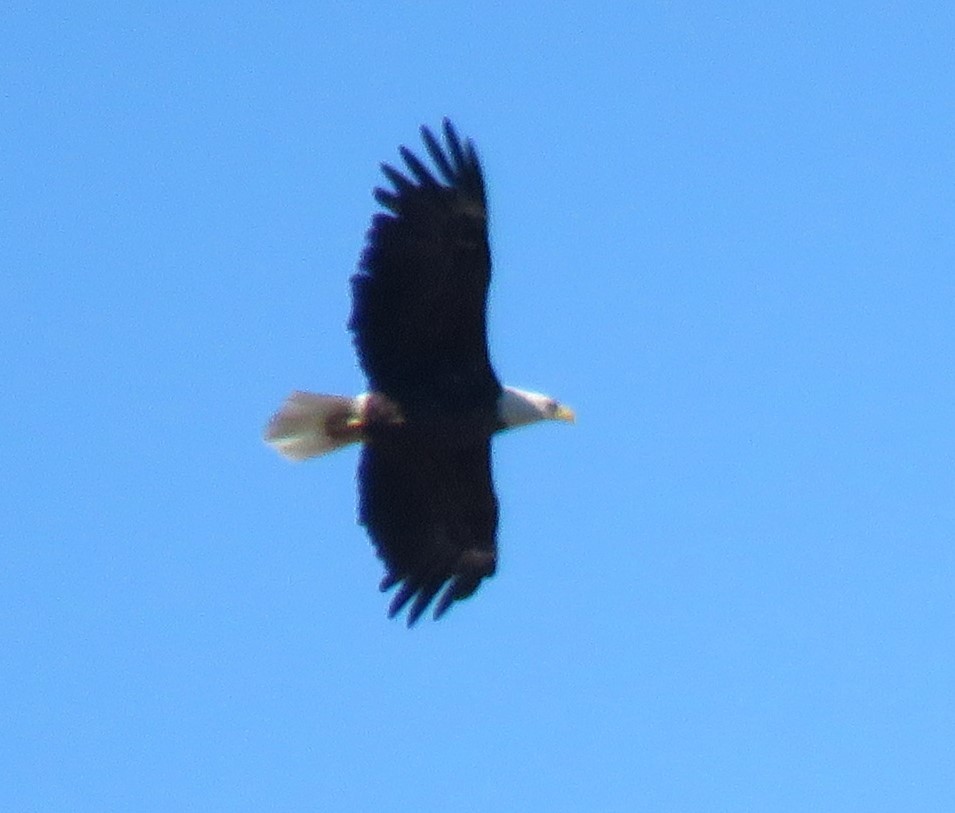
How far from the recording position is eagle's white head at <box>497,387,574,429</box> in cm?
1533

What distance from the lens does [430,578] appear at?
603 inches

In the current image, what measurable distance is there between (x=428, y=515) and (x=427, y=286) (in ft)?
4.01

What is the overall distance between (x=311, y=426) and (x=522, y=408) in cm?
102

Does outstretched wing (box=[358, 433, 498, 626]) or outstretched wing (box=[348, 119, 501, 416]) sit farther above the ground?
outstretched wing (box=[348, 119, 501, 416])

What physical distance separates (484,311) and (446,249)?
400 mm

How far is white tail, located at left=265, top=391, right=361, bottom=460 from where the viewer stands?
1512 cm

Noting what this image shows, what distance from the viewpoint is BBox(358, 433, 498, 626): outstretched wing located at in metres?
15.2

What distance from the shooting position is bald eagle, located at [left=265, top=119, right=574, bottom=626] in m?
14.7

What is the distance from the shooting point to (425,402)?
49.3ft

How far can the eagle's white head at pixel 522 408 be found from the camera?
15.3 m

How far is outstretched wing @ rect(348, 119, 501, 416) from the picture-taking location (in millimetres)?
14617

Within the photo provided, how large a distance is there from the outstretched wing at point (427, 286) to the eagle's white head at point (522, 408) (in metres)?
0.27

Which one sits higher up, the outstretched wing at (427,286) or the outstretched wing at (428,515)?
the outstretched wing at (427,286)

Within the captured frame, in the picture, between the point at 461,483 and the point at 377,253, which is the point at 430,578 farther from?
the point at 377,253
